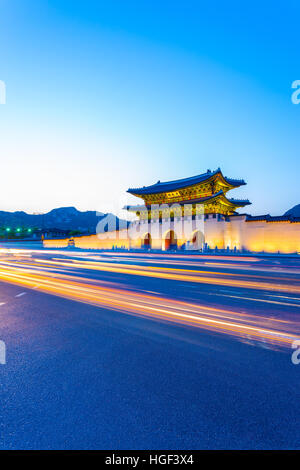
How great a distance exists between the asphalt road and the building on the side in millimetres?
23309

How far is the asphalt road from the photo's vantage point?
179 centimetres

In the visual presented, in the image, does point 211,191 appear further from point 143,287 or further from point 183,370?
point 183,370

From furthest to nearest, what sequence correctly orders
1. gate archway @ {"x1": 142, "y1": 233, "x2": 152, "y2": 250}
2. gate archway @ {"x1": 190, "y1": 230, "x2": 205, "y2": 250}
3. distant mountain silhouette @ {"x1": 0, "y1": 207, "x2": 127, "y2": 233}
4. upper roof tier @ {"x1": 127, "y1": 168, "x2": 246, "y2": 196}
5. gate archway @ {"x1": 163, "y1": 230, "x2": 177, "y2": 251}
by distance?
A: distant mountain silhouette @ {"x1": 0, "y1": 207, "x2": 127, "y2": 233} → gate archway @ {"x1": 142, "y1": 233, "x2": 152, "y2": 250} → gate archway @ {"x1": 163, "y1": 230, "x2": 177, "y2": 251} → gate archway @ {"x1": 190, "y1": 230, "x2": 205, "y2": 250} → upper roof tier @ {"x1": 127, "y1": 168, "x2": 246, "y2": 196}

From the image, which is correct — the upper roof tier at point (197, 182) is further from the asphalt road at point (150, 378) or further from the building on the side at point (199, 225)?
the asphalt road at point (150, 378)

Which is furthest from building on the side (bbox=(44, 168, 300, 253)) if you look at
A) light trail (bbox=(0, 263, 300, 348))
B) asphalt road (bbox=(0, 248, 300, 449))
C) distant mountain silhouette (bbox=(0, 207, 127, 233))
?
distant mountain silhouette (bbox=(0, 207, 127, 233))

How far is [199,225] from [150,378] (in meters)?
28.8

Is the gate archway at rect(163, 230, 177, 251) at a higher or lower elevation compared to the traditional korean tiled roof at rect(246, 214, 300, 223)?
lower

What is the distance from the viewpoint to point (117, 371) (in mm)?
2719

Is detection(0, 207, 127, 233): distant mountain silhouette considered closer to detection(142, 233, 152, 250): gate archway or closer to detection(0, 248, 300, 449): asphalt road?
detection(142, 233, 152, 250): gate archway

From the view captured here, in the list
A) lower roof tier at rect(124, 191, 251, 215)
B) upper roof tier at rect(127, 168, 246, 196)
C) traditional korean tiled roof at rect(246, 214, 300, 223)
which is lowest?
traditional korean tiled roof at rect(246, 214, 300, 223)

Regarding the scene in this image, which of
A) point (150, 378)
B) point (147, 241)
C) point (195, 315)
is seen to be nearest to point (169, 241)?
point (147, 241)

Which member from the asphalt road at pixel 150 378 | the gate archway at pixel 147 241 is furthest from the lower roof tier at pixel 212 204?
the asphalt road at pixel 150 378

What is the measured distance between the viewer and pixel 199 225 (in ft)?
99.7

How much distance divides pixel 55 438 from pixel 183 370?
151cm
